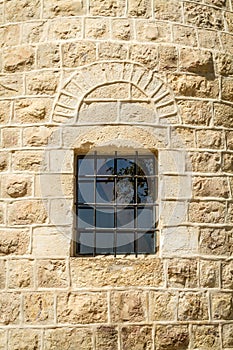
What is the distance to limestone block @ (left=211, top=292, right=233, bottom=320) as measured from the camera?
16.4ft

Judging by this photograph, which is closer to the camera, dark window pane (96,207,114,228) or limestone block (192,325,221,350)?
limestone block (192,325,221,350)

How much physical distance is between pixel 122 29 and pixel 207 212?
1.78m

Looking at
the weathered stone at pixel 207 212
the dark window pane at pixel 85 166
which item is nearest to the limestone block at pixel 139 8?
the dark window pane at pixel 85 166

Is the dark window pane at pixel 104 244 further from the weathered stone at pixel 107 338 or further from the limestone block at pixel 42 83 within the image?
the limestone block at pixel 42 83

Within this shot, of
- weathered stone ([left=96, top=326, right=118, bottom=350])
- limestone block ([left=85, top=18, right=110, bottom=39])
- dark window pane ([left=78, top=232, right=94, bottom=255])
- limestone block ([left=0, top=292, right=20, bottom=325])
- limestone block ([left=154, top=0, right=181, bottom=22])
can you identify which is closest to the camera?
weathered stone ([left=96, top=326, right=118, bottom=350])

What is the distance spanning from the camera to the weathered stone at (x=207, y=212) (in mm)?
5133

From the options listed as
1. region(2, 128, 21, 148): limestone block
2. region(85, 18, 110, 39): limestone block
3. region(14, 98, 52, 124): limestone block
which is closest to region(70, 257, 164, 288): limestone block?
region(2, 128, 21, 148): limestone block

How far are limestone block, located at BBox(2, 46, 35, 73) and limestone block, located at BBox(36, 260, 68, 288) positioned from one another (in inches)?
67.8

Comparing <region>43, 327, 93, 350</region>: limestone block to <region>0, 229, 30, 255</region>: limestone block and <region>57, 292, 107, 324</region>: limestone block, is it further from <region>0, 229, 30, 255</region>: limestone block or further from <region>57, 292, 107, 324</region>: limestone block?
<region>0, 229, 30, 255</region>: limestone block

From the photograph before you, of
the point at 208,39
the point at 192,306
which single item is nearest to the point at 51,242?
the point at 192,306

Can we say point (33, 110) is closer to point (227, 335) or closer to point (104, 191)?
point (104, 191)

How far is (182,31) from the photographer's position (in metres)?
5.48

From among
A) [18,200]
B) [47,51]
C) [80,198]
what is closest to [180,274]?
[80,198]

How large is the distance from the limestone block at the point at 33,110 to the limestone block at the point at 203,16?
1.51m
